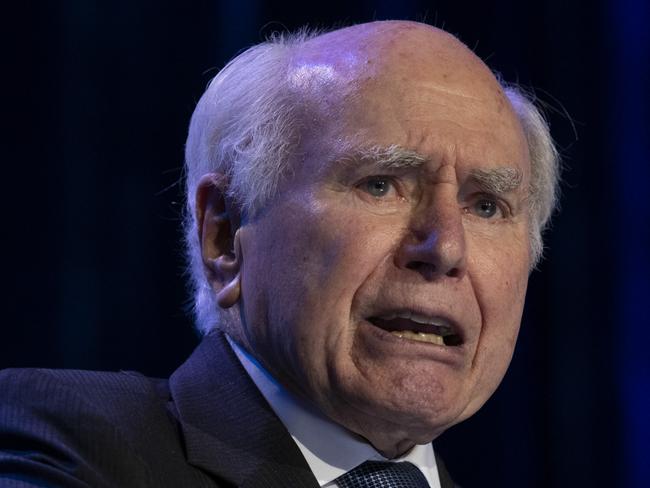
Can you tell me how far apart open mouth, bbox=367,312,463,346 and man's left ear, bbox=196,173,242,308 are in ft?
1.05

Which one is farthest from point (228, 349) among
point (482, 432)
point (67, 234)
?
point (482, 432)

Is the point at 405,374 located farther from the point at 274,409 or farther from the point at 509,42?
the point at 509,42

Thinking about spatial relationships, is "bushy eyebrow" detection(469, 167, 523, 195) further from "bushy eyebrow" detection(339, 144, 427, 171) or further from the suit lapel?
the suit lapel

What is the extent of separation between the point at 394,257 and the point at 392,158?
0.19 m

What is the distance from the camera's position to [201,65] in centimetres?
283

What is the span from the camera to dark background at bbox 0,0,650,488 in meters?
2.62

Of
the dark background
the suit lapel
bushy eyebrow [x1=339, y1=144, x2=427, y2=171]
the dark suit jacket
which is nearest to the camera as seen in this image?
the dark suit jacket

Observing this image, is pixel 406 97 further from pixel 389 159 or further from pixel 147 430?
pixel 147 430

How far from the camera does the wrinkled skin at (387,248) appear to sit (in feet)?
6.21

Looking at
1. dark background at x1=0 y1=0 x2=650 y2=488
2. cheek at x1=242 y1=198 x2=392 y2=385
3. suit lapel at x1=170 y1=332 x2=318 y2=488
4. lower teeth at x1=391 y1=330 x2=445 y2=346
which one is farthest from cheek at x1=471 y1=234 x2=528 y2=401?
dark background at x1=0 y1=0 x2=650 y2=488

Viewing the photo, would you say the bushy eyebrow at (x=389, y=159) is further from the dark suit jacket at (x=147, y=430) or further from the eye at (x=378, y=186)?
the dark suit jacket at (x=147, y=430)

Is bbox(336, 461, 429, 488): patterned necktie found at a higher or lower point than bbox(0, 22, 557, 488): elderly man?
lower

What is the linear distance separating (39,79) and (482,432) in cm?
155

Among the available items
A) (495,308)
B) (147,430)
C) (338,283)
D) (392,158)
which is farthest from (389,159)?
(147,430)
